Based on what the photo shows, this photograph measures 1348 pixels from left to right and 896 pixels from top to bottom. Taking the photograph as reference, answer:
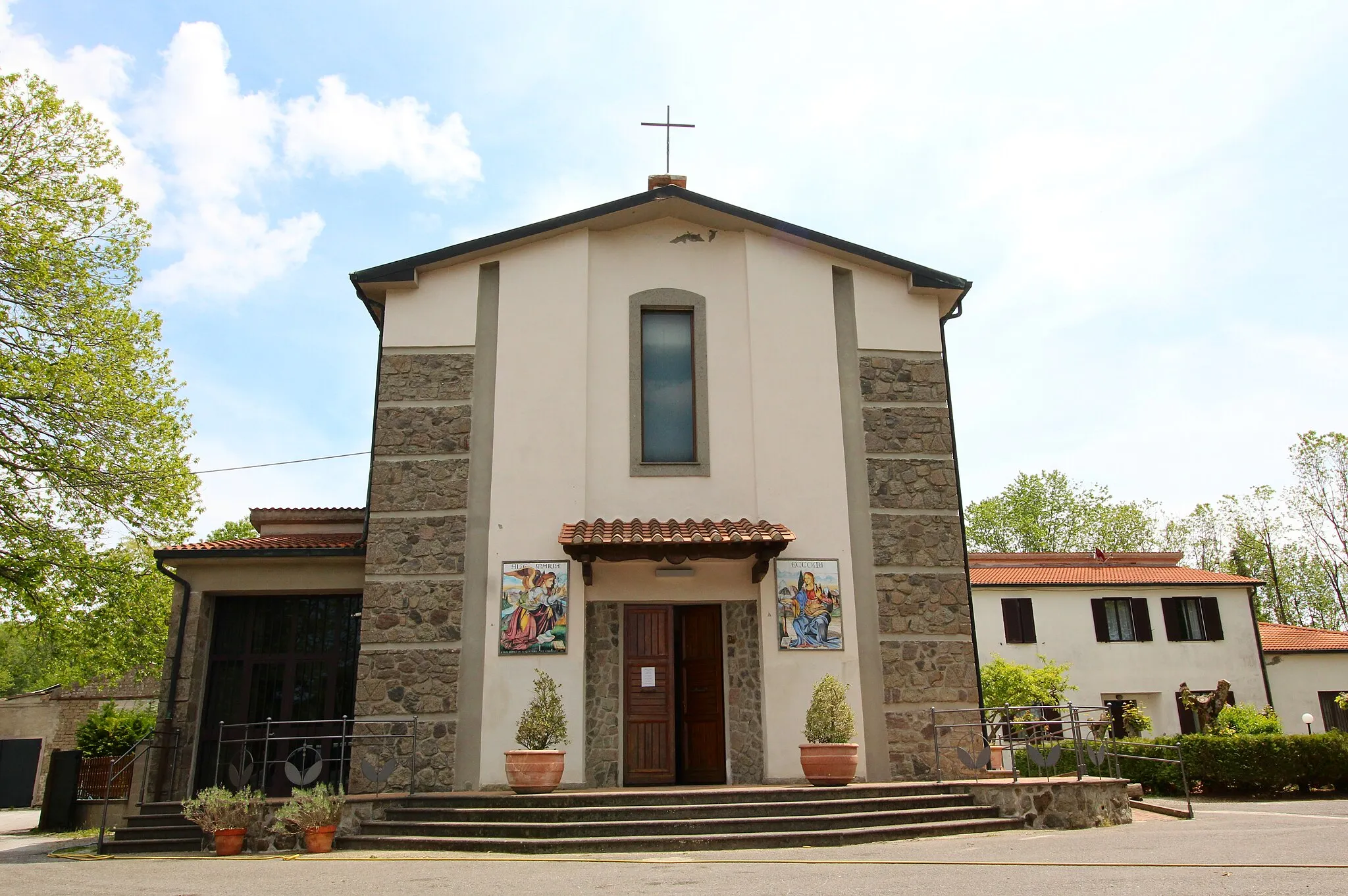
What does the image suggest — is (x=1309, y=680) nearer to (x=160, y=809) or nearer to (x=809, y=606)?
(x=809, y=606)

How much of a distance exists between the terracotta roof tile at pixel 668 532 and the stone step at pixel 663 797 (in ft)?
9.07

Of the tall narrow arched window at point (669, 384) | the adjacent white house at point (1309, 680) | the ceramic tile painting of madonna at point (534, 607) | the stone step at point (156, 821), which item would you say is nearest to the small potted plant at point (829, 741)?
the ceramic tile painting of madonna at point (534, 607)

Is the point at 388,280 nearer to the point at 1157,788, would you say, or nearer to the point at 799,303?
the point at 799,303

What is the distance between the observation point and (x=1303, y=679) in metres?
28.2

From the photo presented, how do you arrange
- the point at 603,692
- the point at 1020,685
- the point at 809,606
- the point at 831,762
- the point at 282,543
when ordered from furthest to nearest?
the point at 1020,685
the point at 282,543
the point at 809,606
the point at 603,692
the point at 831,762

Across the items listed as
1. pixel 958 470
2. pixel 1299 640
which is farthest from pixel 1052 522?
pixel 958 470

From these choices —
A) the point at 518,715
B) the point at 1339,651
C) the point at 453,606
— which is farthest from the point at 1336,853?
the point at 1339,651

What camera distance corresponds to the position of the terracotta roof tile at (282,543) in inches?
487

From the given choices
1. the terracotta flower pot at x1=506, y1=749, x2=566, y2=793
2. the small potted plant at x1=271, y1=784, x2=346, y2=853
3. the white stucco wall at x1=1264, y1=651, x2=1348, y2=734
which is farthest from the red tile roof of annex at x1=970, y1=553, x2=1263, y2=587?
the small potted plant at x1=271, y1=784, x2=346, y2=853

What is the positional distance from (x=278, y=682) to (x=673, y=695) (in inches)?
206

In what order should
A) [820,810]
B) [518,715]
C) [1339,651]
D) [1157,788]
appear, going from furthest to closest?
[1339,651], [1157,788], [518,715], [820,810]

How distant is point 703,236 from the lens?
13750 mm

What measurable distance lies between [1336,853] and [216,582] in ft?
40.9

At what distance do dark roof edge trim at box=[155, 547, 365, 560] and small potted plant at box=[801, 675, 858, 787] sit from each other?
20.1 ft
